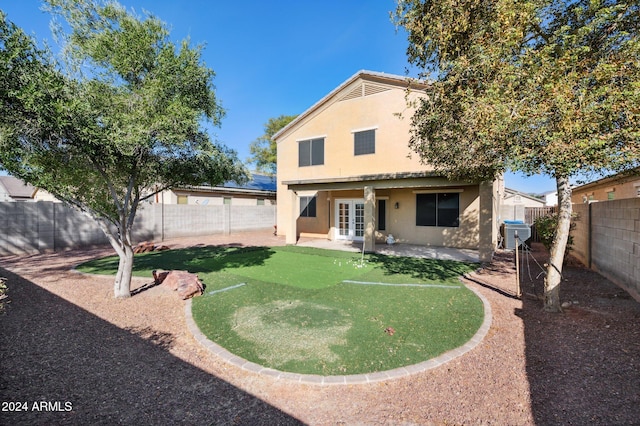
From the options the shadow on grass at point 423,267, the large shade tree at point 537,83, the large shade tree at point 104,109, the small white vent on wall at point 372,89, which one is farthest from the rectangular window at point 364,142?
the large shade tree at point 104,109

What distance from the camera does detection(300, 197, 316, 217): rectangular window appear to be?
16.6m

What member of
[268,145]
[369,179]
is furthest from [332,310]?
[268,145]

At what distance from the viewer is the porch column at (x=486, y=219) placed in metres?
9.62

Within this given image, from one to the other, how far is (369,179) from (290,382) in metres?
9.53

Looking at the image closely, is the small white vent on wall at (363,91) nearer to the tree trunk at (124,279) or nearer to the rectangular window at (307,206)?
the rectangular window at (307,206)

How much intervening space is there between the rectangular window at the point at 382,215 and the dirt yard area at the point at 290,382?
922 centimetres

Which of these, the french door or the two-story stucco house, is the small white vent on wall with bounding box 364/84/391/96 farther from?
the french door

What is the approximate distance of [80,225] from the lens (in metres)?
12.8

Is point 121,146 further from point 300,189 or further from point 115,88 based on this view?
point 300,189

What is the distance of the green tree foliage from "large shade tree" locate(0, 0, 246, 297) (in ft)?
81.9

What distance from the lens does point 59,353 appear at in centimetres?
381

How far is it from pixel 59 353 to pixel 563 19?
31.5ft

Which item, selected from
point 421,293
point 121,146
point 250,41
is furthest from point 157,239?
point 421,293

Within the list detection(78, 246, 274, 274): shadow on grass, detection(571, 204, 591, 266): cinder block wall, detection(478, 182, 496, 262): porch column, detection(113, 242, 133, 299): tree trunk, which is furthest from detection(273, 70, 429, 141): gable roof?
detection(113, 242, 133, 299): tree trunk
